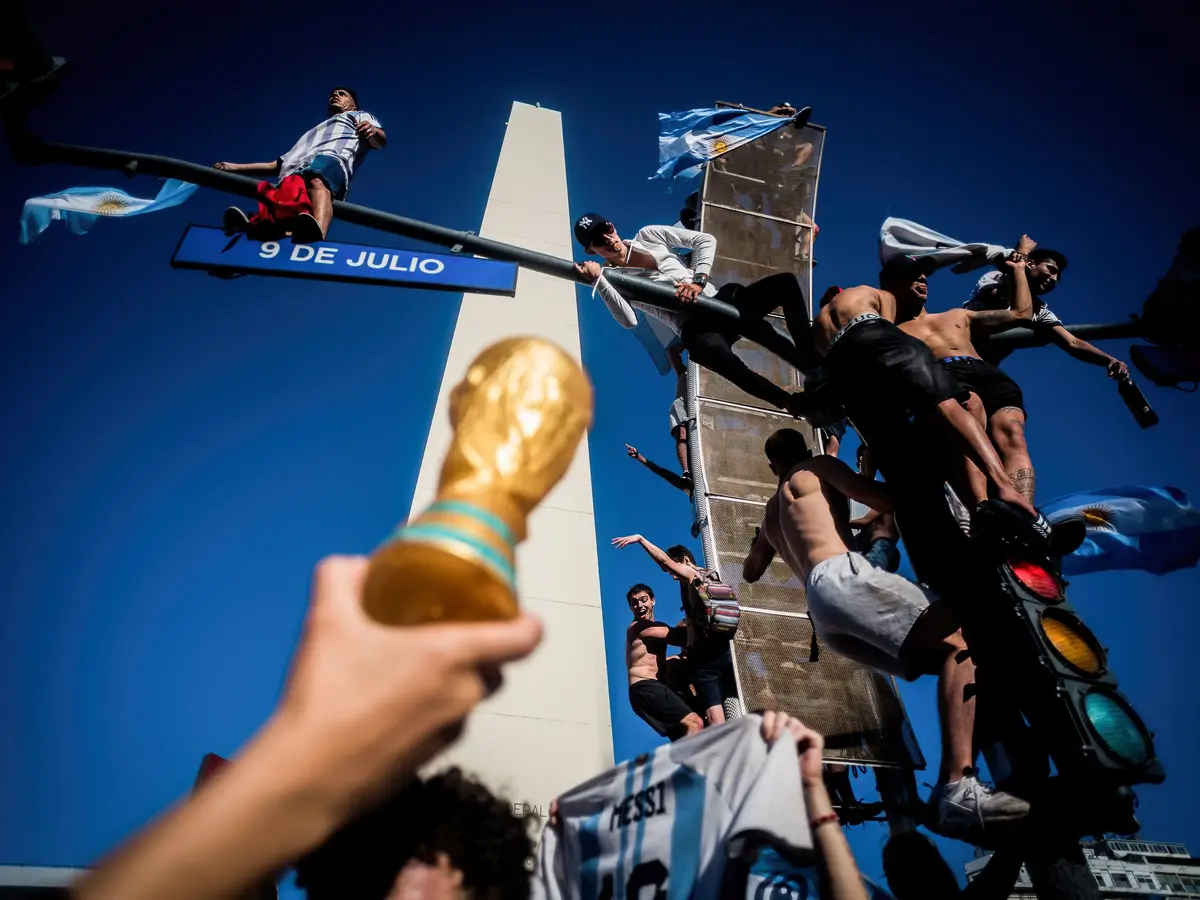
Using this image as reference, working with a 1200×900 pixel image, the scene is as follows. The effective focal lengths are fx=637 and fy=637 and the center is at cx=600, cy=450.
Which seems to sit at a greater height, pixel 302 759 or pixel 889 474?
pixel 889 474

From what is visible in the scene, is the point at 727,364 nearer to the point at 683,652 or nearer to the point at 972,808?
the point at 972,808

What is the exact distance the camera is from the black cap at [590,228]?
5168 millimetres

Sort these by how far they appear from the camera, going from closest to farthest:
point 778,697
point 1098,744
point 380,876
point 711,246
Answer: point 380,876 < point 1098,744 < point 711,246 < point 778,697

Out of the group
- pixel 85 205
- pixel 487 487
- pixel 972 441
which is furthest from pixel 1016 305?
pixel 85 205

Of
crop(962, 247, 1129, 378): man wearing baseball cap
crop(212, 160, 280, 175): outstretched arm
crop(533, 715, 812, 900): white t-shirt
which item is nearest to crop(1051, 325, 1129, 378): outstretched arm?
crop(962, 247, 1129, 378): man wearing baseball cap

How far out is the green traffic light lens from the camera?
181cm

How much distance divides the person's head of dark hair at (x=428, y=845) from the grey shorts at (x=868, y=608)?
1.66 metres

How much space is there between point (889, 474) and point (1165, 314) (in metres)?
3.05

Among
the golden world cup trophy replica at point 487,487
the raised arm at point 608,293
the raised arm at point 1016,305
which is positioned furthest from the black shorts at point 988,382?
the golden world cup trophy replica at point 487,487

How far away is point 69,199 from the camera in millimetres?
4844

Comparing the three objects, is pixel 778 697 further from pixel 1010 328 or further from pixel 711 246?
pixel 711 246

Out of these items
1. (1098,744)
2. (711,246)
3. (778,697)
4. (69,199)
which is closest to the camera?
(1098,744)

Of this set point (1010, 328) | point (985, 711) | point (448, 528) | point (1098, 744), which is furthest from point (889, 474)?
point (448, 528)

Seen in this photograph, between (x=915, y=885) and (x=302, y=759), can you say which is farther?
(x=915, y=885)
